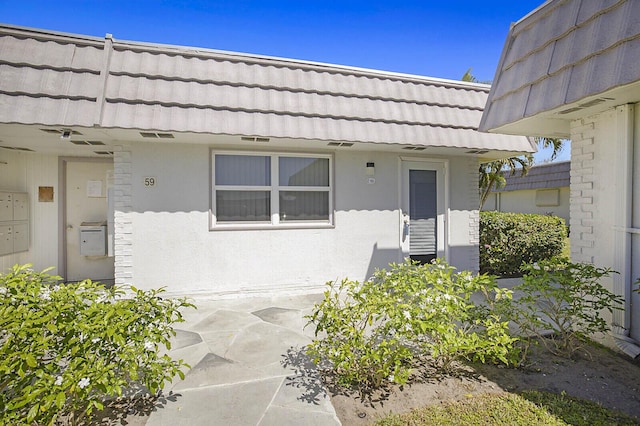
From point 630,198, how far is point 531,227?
5.32 meters

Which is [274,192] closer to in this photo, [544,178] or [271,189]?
[271,189]

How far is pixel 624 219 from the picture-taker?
12.0 feet

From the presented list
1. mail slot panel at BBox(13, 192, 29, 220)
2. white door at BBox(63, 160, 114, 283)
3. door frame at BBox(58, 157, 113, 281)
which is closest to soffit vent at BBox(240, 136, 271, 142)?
white door at BBox(63, 160, 114, 283)

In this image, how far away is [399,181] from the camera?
21.7 feet

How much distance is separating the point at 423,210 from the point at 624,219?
138 inches

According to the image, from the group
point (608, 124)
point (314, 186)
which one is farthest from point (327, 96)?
point (608, 124)

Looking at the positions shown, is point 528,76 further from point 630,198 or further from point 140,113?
point 140,113

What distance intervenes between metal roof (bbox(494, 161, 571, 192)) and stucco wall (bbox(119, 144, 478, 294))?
12.4 metres

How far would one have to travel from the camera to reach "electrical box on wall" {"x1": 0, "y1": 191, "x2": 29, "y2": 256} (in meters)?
5.91

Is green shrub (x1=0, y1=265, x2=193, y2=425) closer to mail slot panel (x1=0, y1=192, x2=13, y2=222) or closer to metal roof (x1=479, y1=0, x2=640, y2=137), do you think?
metal roof (x1=479, y1=0, x2=640, y2=137)

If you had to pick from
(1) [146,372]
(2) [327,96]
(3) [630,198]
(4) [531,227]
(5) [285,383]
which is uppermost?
(2) [327,96]

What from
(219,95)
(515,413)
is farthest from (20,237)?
(515,413)

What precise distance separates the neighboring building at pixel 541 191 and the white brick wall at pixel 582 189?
41.2ft

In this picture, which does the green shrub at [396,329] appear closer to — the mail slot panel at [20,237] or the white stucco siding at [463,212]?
the white stucco siding at [463,212]
